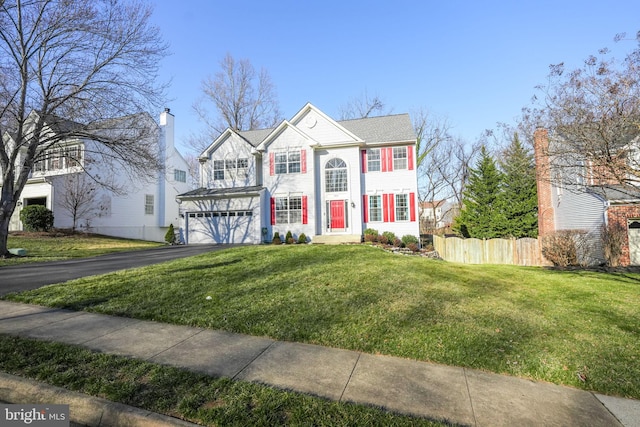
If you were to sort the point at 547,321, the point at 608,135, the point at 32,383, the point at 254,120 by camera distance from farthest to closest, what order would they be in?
the point at 254,120 < the point at 608,135 < the point at 547,321 < the point at 32,383

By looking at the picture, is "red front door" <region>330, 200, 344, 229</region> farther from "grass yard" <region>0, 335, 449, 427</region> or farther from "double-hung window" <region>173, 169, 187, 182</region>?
"double-hung window" <region>173, 169, 187, 182</region>

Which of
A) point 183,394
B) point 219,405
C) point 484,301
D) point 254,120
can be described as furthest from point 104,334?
point 254,120

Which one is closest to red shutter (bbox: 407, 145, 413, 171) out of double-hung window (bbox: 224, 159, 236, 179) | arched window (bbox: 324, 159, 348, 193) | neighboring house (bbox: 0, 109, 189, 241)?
arched window (bbox: 324, 159, 348, 193)

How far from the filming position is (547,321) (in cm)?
501

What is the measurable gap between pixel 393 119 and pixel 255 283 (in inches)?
729

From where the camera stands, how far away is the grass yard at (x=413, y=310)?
151 inches

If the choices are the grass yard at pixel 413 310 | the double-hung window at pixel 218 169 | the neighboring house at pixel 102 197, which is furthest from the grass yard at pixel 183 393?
the neighboring house at pixel 102 197

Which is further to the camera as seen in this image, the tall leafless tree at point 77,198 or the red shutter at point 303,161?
the tall leafless tree at point 77,198

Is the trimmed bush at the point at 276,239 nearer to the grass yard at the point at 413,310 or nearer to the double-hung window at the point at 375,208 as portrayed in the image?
the double-hung window at the point at 375,208

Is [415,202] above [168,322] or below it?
above

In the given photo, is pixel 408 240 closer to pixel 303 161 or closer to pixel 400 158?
pixel 400 158

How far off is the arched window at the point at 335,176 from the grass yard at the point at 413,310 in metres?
11.4

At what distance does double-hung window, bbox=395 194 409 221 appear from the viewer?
62.1 feet

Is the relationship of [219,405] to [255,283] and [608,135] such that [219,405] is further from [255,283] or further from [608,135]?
[608,135]
